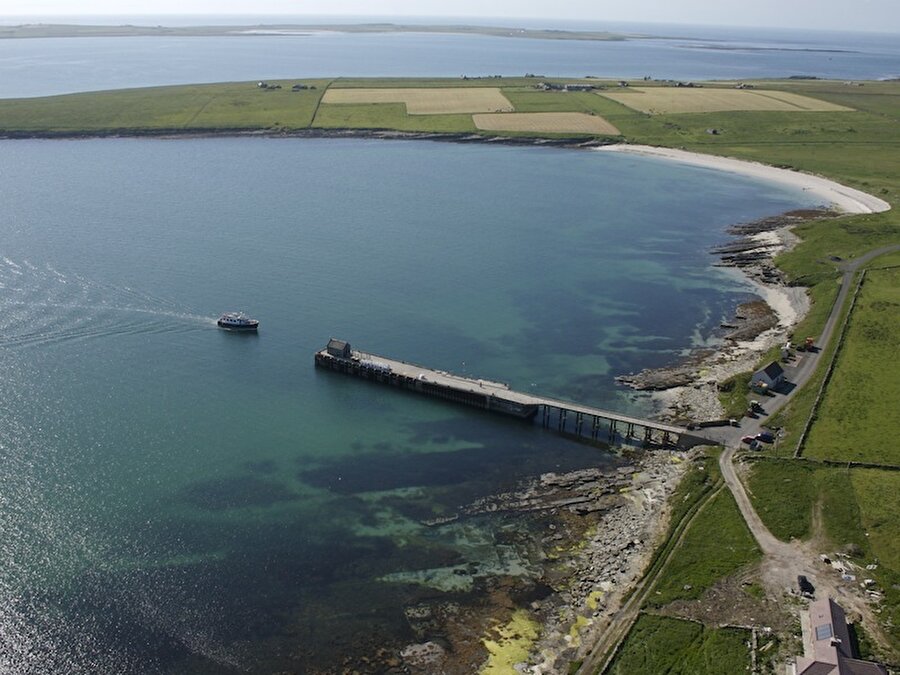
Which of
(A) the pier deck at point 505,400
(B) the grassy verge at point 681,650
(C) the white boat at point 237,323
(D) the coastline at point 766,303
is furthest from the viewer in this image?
(C) the white boat at point 237,323

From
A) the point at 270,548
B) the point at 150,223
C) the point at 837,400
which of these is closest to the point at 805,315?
the point at 837,400

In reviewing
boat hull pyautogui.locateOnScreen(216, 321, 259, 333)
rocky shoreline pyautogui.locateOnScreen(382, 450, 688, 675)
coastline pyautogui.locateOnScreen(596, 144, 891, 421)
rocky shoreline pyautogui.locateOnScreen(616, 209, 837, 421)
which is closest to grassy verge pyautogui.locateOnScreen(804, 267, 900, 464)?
coastline pyautogui.locateOnScreen(596, 144, 891, 421)

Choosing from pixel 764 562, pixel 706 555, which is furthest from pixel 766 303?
pixel 706 555

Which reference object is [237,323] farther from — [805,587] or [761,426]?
[805,587]

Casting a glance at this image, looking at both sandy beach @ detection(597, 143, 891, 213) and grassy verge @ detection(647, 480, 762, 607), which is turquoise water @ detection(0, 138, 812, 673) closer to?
Answer: sandy beach @ detection(597, 143, 891, 213)

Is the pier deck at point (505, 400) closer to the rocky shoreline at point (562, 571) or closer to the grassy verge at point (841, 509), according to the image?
the rocky shoreline at point (562, 571)

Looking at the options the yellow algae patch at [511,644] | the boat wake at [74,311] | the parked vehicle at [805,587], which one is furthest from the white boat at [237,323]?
the parked vehicle at [805,587]
